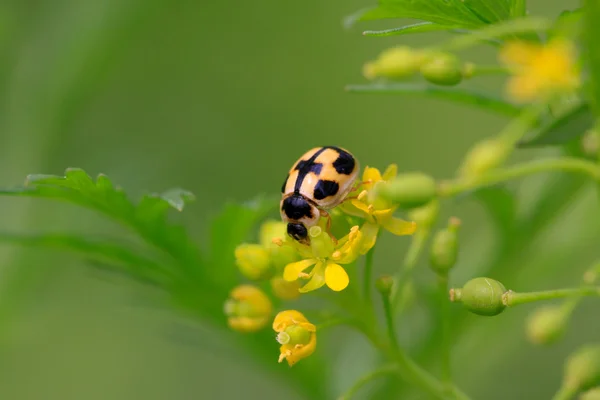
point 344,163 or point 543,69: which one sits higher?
point 344,163

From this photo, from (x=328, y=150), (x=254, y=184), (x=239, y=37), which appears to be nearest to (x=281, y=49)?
(x=239, y=37)

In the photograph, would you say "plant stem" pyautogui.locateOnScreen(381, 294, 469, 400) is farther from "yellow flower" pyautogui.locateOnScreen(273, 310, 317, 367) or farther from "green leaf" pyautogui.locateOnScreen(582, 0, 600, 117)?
"green leaf" pyautogui.locateOnScreen(582, 0, 600, 117)

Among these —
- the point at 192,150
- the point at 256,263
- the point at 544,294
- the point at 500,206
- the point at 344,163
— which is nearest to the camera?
the point at 544,294

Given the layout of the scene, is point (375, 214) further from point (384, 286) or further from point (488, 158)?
point (488, 158)

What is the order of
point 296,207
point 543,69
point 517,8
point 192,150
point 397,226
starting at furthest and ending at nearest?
point 192,150, point 296,207, point 397,226, point 517,8, point 543,69

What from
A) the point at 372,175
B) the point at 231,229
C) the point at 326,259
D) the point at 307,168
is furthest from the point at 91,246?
the point at 372,175

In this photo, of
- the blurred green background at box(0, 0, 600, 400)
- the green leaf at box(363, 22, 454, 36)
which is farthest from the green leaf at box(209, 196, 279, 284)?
the green leaf at box(363, 22, 454, 36)

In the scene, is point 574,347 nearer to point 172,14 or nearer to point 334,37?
point 334,37
